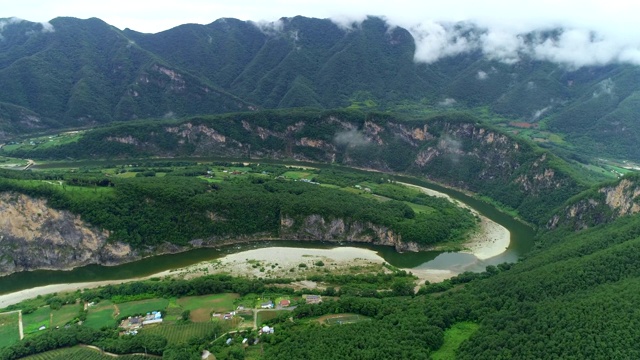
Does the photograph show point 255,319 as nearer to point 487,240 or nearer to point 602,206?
point 487,240

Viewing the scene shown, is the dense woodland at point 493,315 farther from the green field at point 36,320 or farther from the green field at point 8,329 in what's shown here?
the green field at point 36,320

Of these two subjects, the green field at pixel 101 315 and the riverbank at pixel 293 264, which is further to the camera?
the riverbank at pixel 293 264

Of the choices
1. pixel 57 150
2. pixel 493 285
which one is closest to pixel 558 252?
pixel 493 285

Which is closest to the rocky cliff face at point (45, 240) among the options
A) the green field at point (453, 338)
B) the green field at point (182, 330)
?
the green field at point (182, 330)

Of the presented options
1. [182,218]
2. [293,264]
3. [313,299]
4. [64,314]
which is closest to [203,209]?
[182,218]

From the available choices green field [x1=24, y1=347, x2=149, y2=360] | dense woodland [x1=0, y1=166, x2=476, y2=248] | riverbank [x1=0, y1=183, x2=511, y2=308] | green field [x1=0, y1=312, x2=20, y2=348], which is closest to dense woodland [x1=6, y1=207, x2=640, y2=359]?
green field [x1=24, y1=347, x2=149, y2=360]

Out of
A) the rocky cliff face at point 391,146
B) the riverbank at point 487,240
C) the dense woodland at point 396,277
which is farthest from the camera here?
the rocky cliff face at point 391,146

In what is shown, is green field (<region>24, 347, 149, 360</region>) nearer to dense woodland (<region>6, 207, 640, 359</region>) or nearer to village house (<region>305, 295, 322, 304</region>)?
dense woodland (<region>6, 207, 640, 359</region>)
